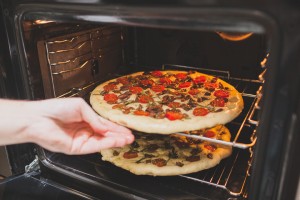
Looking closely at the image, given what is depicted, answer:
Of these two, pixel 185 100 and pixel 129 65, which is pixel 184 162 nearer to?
pixel 185 100

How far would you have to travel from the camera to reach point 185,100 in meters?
1.60

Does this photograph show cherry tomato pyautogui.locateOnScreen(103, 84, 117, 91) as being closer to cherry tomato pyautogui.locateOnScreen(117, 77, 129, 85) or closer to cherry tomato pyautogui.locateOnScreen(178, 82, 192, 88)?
cherry tomato pyautogui.locateOnScreen(117, 77, 129, 85)

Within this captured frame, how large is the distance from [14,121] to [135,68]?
1.20m

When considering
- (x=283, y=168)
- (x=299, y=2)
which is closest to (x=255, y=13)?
(x=299, y=2)

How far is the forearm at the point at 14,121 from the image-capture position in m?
1.00

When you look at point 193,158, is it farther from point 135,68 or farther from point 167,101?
point 135,68

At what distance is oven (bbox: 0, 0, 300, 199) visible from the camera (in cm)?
77

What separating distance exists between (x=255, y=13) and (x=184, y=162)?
82 cm

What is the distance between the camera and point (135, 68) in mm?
2113

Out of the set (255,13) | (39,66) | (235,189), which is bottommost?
(235,189)

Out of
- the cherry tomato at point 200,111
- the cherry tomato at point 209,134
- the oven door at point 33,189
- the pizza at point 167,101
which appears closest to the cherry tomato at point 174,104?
the pizza at point 167,101

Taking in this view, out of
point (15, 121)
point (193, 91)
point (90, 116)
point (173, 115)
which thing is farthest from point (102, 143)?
point (193, 91)

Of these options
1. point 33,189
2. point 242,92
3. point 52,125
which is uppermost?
point 52,125

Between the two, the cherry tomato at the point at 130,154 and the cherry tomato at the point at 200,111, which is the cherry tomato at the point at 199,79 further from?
the cherry tomato at the point at 130,154
